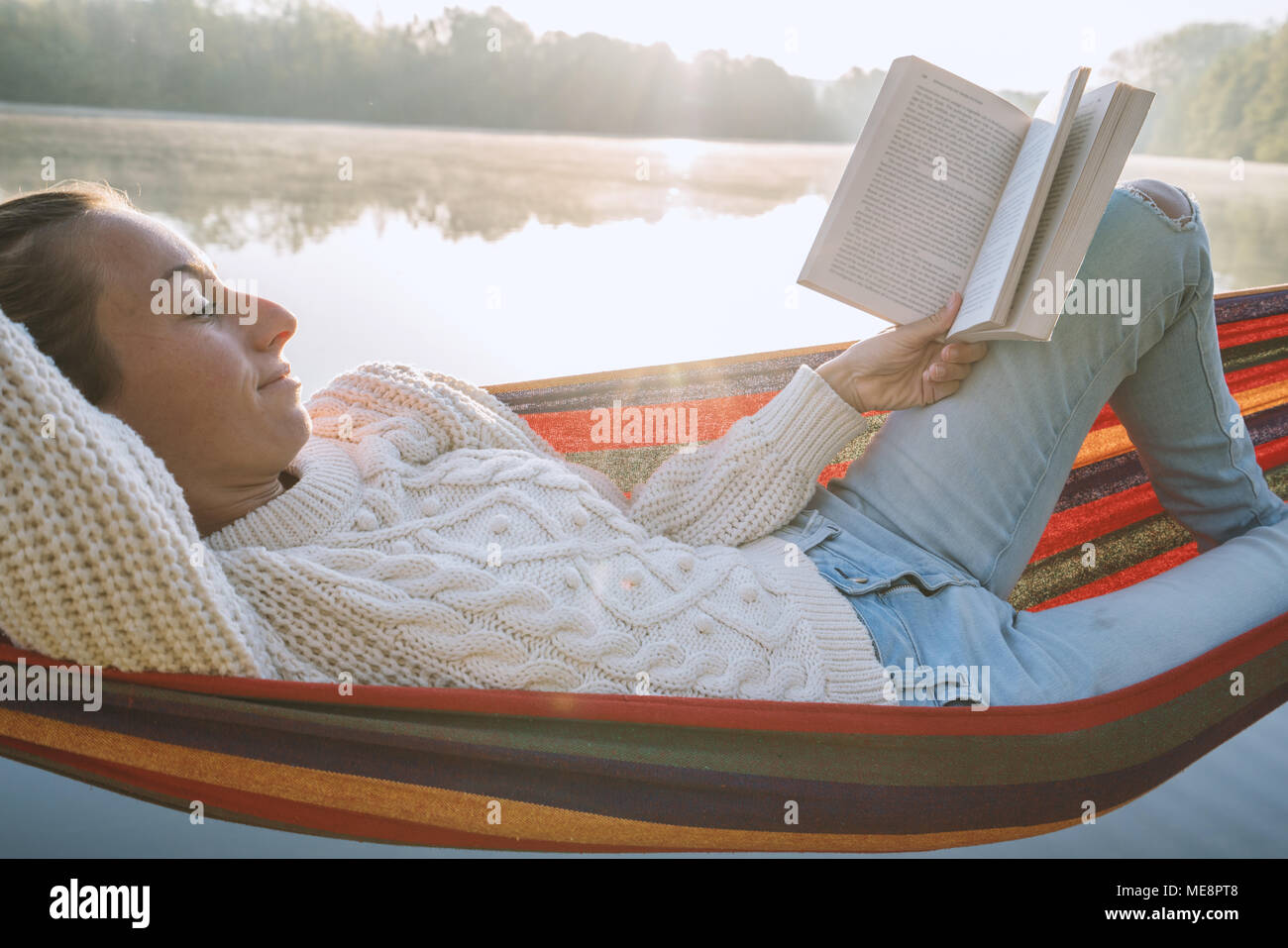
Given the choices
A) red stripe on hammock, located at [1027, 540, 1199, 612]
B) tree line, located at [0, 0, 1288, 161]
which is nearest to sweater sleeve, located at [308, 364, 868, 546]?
red stripe on hammock, located at [1027, 540, 1199, 612]

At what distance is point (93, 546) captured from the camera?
26.8 inches

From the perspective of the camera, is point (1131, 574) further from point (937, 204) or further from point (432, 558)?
point (432, 558)

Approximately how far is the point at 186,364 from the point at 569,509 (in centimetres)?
40

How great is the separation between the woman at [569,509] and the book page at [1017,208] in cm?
6

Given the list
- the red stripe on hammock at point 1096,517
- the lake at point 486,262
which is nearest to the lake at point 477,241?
the lake at point 486,262

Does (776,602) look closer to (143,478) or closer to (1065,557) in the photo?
(143,478)

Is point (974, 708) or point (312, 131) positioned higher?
point (312, 131)

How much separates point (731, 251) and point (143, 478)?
357 cm

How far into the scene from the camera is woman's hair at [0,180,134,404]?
776 mm

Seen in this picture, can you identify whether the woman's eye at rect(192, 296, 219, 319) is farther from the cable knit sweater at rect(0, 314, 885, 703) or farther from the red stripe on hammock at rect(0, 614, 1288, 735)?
the red stripe on hammock at rect(0, 614, 1288, 735)

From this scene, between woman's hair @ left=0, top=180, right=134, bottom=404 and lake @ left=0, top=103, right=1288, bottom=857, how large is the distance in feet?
1.62

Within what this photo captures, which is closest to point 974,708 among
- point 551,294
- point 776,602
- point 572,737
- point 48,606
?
point 776,602

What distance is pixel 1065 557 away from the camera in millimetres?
1451

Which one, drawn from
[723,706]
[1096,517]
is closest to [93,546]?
[723,706]
